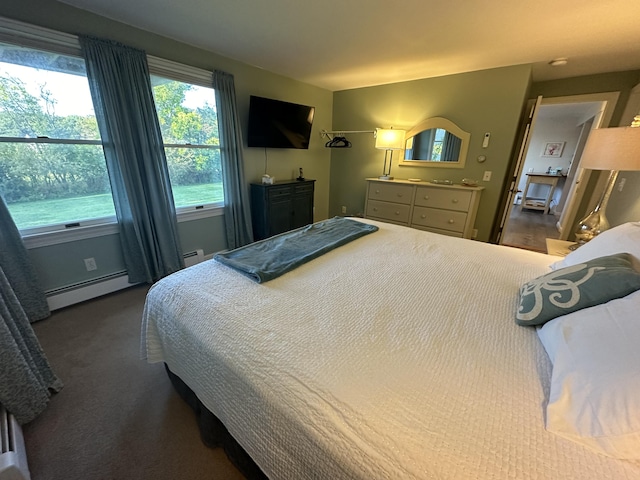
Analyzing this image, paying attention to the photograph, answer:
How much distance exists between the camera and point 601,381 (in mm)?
602

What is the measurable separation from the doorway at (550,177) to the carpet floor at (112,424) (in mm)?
4617

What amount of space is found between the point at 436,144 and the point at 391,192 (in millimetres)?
895

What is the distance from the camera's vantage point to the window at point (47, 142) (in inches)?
70.0

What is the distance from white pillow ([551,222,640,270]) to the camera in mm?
1101

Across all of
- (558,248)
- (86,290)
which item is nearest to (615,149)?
(558,248)

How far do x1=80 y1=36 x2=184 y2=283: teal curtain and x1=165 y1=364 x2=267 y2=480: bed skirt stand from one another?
164 cm

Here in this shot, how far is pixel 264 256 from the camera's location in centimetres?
153

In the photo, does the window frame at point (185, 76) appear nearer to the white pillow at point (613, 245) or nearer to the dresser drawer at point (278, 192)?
the dresser drawer at point (278, 192)

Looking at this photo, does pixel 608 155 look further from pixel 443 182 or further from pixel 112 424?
pixel 112 424

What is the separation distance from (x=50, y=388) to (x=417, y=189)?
12.2 feet

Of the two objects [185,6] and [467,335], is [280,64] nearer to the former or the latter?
[185,6]

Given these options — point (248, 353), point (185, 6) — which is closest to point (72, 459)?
point (248, 353)

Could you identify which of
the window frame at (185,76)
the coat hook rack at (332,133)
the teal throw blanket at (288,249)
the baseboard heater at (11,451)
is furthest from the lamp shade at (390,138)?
the baseboard heater at (11,451)

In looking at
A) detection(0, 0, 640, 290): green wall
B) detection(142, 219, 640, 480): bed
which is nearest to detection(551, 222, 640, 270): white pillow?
detection(142, 219, 640, 480): bed
